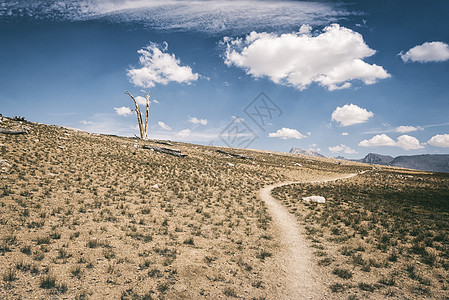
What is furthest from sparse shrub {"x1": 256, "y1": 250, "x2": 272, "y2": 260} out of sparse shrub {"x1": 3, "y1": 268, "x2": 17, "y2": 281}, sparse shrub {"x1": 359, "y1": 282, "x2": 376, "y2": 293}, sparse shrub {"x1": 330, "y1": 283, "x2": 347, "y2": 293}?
sparse shrub {"x1": 3, "y1": 268, "x2": 17, "y2": 281}

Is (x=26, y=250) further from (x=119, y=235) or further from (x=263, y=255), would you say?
(x=263, y=255)

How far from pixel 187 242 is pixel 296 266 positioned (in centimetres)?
531

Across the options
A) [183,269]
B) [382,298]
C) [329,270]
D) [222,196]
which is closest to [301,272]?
[329,270]

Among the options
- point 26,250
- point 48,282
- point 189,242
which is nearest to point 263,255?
point 189,242

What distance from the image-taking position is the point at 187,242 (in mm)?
10477

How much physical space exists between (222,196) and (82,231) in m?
12.6

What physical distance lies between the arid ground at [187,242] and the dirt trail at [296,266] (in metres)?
0.08

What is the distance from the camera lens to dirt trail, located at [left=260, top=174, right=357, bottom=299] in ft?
23.2

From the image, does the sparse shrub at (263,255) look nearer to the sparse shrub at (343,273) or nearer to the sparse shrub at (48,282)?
the sparse shrub at (343,273)

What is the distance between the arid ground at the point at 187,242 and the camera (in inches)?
275

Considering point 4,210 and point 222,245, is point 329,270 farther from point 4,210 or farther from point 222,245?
point 4,210

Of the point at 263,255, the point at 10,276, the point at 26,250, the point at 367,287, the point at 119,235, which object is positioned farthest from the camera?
the point at 119,235

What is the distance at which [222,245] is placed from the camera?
10484 mm

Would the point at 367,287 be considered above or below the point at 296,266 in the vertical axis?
above
